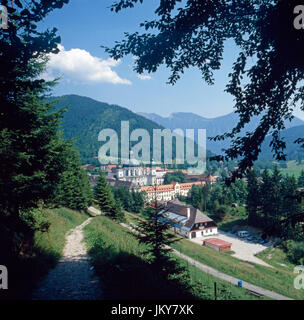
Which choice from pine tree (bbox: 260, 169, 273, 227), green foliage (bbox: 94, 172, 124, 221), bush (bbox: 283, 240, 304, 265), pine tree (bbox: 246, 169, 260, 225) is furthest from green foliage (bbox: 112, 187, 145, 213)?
bush (bbox: 283, 240, 304, 265)

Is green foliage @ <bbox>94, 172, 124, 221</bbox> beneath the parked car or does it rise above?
above

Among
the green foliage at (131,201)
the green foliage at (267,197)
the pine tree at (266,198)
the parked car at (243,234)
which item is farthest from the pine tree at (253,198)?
the green foliage at (131,201)

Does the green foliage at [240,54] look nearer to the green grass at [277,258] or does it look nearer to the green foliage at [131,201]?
the green grass at [277,258]

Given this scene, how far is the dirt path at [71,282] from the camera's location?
635cm

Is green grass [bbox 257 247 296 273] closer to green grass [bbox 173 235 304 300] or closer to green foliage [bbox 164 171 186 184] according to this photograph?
green grass [bbox 173 235 304 300]

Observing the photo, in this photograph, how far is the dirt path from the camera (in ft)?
20.8

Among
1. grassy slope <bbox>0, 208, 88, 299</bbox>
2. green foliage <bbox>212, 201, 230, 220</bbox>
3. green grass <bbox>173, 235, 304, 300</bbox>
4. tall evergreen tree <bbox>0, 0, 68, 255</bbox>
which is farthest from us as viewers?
green foliage <bbox>212, 201, 230, 220</bbox>

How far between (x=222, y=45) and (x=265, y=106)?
1.59 metres

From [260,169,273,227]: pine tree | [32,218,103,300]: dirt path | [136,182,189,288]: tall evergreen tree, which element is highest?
[136,182,189,288]: tall evergreen tree

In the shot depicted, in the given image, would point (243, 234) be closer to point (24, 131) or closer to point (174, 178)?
point (24, 131)

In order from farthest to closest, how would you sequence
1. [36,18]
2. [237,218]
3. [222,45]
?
[237,218] < [222,45] < [36,18]

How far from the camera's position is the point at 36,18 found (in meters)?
3.35
